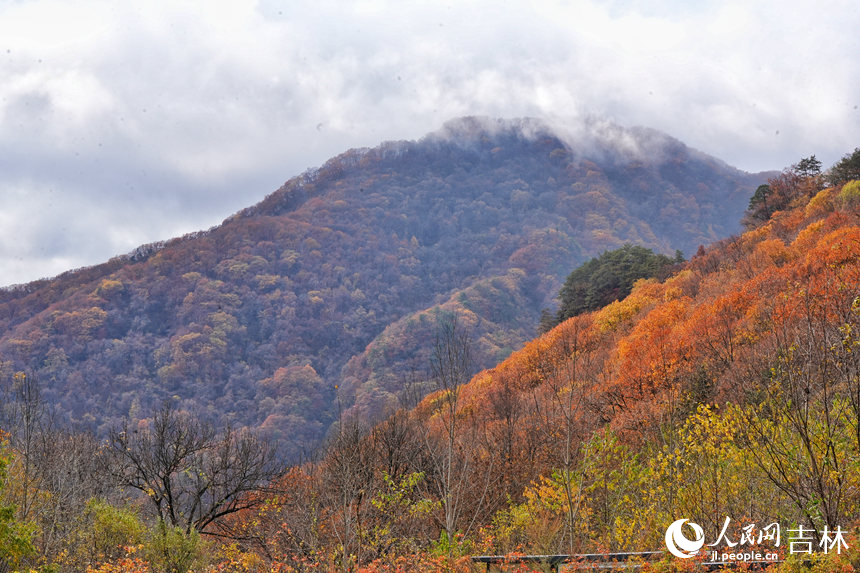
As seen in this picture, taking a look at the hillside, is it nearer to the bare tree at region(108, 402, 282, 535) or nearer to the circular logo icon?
the circular logo icon

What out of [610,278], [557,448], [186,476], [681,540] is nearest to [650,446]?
[681,540]

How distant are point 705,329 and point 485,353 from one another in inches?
4397

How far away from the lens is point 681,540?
1177 centimetres

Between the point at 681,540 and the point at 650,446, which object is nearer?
the point at 681,540

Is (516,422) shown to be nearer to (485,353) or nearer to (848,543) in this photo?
(848,543)

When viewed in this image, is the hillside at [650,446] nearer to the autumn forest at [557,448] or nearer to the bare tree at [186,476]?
the autumn forest at [557,448]

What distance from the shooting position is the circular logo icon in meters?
11.2

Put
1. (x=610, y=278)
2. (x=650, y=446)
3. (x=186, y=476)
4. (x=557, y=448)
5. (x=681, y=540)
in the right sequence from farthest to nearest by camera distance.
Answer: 1. (x=610, y=278)
2. (x=186, y=476)
3. (x=557, y=448)
4. (x=650, y=446)
5. (x=681, y=540)

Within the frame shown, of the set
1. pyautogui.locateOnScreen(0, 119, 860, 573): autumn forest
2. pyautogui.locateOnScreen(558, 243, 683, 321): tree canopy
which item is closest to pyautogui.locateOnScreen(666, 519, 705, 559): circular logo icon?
pyautogui.locateOnScreen(0, 119, 860, 573): autumn forest

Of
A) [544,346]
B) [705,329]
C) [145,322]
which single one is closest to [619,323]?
[544,346]

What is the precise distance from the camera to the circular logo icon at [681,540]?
11180 millimetres

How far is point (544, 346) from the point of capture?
59.3 meters

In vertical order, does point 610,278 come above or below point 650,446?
above

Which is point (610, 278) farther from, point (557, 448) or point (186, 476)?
point (186, 476)
